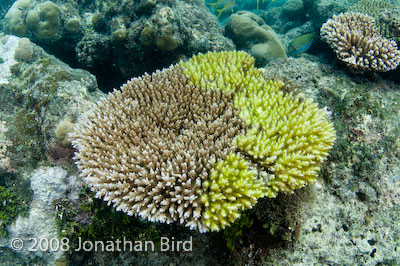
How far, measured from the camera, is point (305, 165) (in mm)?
2750

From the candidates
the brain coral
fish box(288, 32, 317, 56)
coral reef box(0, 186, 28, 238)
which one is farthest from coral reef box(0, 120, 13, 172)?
fish box(288, 32, 317, 56)

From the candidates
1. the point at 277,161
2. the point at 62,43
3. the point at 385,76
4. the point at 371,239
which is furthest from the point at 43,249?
the point at 385,76

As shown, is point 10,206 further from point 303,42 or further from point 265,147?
point 303,42

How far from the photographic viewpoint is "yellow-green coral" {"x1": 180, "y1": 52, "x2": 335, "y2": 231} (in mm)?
2520

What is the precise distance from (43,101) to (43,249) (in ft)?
7.82

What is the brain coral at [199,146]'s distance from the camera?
100 inches

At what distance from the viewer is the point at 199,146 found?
295 cm

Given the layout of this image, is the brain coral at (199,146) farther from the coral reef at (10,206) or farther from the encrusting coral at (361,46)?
the encrusting coral at (361,46)

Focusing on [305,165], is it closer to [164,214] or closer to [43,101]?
[164,214]

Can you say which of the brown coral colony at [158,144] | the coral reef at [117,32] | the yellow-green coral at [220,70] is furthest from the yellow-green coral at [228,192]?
the coral reef at [117,32]

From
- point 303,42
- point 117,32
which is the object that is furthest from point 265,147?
point 303,42

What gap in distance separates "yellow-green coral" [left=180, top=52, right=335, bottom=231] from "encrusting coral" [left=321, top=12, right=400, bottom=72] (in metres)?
1.55

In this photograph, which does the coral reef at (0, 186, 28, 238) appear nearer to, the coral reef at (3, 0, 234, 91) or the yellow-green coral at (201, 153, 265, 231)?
the yellow-green coral at (201, 153, 265, 231)

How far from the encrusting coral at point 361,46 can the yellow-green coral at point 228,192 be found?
307cm
